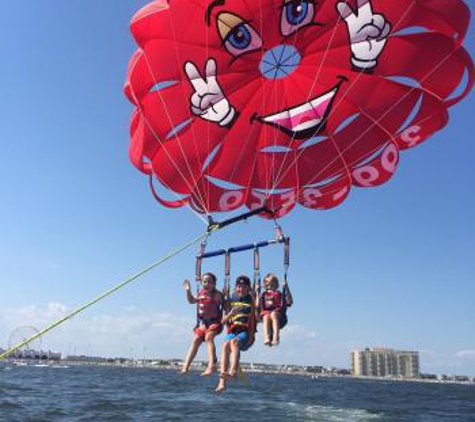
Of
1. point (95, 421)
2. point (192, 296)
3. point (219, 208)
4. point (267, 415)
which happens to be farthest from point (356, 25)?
point (267, 415)

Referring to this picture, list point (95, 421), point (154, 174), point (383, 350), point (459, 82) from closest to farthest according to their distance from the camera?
1. point (459, 82)
2. point (154, 174)
3. point (95, 421)
4. point (383, 350)

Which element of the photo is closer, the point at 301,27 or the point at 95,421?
the point at 301,27

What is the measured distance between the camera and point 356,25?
450 inches

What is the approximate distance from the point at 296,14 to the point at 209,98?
2.42 m

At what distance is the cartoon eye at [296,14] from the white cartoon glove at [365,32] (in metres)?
0.57

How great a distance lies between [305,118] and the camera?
1226cm

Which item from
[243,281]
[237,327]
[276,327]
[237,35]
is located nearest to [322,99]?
[237,35]

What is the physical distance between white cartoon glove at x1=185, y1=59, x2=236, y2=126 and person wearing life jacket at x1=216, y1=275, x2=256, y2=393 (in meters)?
3.96

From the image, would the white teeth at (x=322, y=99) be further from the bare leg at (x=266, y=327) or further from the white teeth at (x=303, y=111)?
the bare leg at (x=266, y=327)

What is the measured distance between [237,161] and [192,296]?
3817mm

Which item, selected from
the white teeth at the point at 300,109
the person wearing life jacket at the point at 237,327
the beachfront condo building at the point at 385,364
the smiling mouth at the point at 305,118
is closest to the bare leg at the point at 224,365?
the person wearing life jacket at the point at 237,327

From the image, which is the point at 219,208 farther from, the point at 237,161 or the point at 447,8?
the point at 447,8

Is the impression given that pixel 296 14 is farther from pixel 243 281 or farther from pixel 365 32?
pixel 243 281

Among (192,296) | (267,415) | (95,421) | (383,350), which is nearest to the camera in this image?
(192,296)
